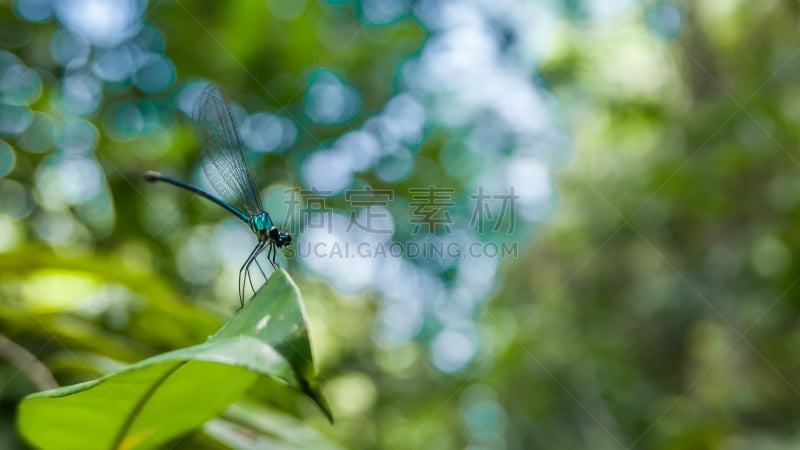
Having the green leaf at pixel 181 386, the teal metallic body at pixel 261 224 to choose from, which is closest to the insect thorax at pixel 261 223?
the teal metallic body at pixel 261 224

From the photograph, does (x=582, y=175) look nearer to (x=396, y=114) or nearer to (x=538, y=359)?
(x=538, y=359)

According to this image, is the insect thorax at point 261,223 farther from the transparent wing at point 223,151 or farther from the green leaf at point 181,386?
the green leaf at point 181,386

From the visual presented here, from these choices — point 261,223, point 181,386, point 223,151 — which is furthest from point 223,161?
point 181,386

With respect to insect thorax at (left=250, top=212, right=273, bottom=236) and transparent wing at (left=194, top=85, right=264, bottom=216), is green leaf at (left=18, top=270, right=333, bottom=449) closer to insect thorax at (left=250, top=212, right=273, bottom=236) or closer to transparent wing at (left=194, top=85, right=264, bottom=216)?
insect thorax at (left=250, top=212, right=273, bottom=236)

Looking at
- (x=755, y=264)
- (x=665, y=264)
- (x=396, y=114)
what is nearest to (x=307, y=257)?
(x=396, y=114)

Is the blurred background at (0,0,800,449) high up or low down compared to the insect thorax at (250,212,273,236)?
up

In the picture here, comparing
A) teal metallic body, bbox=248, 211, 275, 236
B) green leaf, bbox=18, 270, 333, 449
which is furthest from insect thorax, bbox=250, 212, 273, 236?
green leaf, bbox=18, 270, 333, 449
